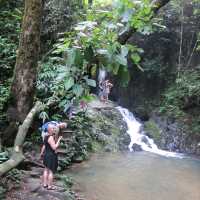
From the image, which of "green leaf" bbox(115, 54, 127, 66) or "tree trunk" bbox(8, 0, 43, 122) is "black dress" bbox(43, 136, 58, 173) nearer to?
"tree trunk" bbox(8, 0, 43, 122)

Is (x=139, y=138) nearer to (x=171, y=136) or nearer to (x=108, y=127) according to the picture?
(x=171, y=136)

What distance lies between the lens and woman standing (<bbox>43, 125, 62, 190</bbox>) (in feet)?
21.4

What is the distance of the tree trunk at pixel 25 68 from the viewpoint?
7207mm

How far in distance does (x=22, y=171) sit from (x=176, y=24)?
39.2 feet

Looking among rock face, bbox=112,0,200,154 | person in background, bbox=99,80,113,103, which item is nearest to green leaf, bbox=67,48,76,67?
rock face, bbox=112,0,200,154

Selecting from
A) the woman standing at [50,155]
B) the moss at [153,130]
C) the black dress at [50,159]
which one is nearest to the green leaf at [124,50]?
the woman standing at [50,155]

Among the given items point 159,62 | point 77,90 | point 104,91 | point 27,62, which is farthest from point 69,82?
point 159,62

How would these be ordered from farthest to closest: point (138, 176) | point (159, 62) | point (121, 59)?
point (159, 62) < point (138, 176) < point (121, 59)

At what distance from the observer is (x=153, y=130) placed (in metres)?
14.5

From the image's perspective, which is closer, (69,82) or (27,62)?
(69,82)

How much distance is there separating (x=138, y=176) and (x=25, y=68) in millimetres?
3937

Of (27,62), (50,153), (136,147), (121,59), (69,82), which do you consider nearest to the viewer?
(121,59)

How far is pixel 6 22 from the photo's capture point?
12.1 meters

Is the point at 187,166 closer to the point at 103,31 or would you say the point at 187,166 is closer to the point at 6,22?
the point at 6,22
